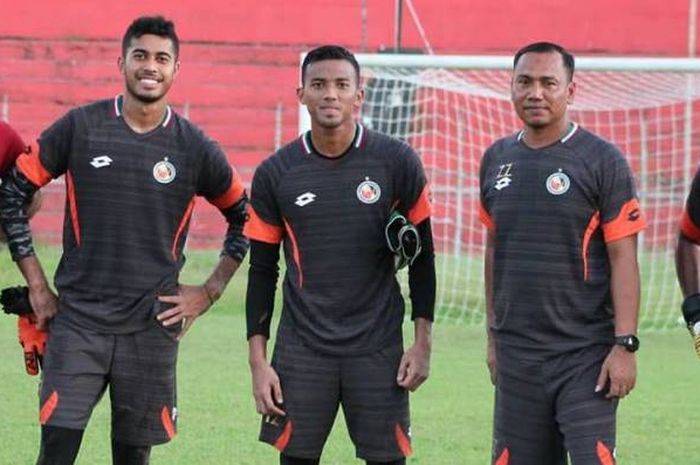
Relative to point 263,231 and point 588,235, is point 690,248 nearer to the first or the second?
point 588,235

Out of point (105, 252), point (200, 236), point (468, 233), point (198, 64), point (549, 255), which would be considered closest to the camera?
point (549, 255)

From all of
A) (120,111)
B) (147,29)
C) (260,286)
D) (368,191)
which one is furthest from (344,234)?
(147,29)

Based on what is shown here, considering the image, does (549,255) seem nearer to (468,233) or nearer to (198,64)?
(468,233)

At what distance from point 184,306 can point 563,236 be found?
66.8 inches

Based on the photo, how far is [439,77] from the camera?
697 inches

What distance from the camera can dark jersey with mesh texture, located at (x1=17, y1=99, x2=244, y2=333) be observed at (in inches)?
261

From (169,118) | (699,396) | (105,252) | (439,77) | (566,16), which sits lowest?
(699,396)

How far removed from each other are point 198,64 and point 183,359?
12.5 metres

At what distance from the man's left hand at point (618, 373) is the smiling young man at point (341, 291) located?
2.41 feet

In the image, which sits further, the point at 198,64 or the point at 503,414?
the point at 198,64

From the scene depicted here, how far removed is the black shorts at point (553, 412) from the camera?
589 cm

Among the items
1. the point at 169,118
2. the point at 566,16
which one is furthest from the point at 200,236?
the point at 169,118

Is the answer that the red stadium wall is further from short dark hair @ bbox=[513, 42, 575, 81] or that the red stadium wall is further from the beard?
short dark hair @ bbox=[513, 42, 575, 81]

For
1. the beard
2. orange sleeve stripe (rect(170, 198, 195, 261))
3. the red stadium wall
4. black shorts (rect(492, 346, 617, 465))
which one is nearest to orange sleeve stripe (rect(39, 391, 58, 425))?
orange sleeve stripe (rect(170, 198, 195, 261))
